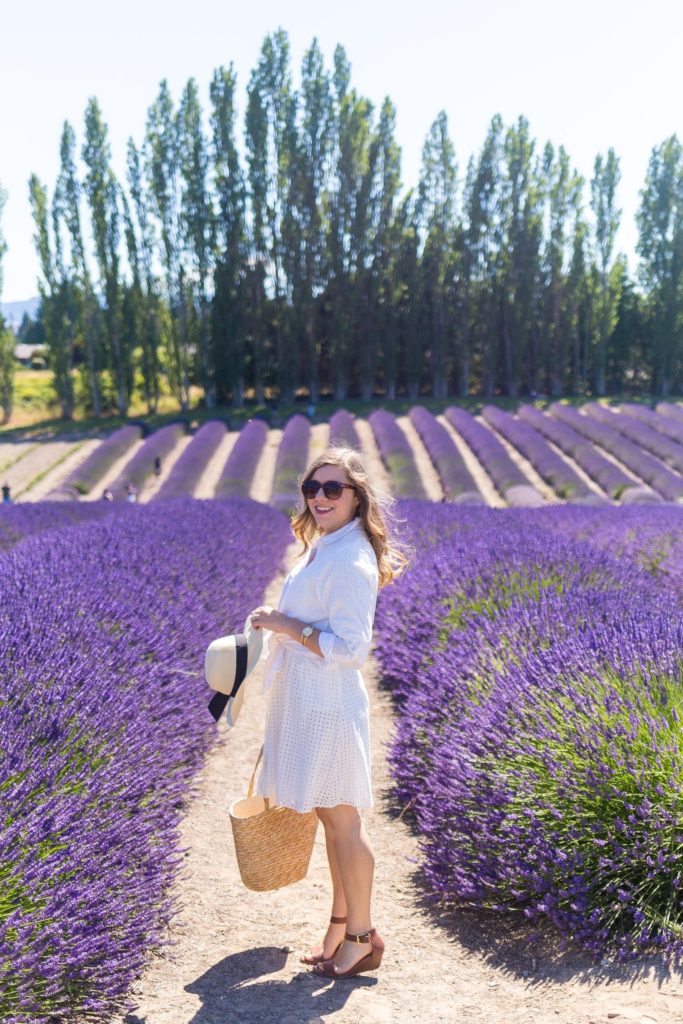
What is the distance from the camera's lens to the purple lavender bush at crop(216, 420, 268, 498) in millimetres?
20059

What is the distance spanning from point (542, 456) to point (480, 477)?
2.09m

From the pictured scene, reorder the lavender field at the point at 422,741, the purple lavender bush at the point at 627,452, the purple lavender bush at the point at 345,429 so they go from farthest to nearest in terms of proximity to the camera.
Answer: the purple lavender bush at the point at 345,429
the purple lavender bush at the point at 627,452
the lavender field at the point at 422,741

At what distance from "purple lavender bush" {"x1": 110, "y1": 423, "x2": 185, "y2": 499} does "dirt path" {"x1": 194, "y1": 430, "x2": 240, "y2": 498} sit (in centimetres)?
146

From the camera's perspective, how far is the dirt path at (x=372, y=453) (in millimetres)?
22766

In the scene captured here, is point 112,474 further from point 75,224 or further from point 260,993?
point 260,993

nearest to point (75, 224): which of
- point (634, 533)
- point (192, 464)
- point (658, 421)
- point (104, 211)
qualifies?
point (104, 211)

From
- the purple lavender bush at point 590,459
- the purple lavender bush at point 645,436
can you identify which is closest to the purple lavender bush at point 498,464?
the purple lavender bush at point 590,459

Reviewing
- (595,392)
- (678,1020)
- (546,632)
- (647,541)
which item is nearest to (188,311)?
(595,392)

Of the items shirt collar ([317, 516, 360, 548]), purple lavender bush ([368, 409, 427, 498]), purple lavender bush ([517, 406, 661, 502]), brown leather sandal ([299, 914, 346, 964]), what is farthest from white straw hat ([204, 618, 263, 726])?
purple lavender bush ([517, 406, 661, 502])

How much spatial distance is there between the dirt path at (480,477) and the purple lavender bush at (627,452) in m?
3.72

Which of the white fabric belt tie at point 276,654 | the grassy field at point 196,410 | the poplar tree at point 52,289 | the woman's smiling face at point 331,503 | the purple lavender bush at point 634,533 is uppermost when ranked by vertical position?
the poplar tree at point 52,289

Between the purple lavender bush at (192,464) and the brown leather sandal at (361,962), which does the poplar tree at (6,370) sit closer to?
the purple lavender bush at (192,464)

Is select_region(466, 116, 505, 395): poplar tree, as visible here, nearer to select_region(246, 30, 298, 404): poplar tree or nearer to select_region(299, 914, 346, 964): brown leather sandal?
select_region(246, 30, 298, 404): poplar tree

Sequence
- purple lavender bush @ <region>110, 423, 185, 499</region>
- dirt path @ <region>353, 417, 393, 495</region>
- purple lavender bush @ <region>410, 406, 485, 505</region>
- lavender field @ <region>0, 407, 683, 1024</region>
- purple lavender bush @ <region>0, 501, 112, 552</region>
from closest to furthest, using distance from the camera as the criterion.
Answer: lavender field @ <region>0, 407, 683, 1024</region>
purple lavender bush @ <region>0, 501, 112, 552</region>
purple lavender bush @ <region>410, 406, 485, 505</region>
purple lavender bush @ <region>110, 423, 185, 499</region>
dirt path @ <region>353, 417, 393, 495</region>
